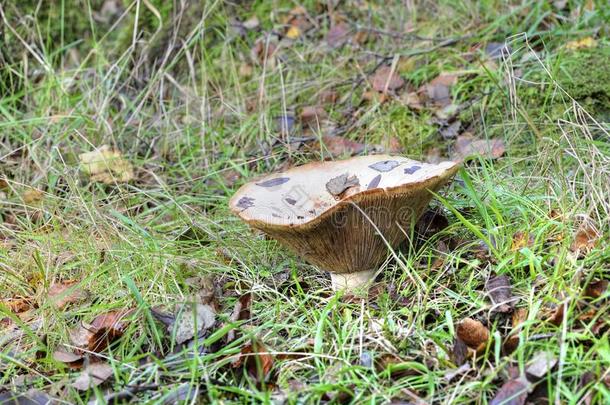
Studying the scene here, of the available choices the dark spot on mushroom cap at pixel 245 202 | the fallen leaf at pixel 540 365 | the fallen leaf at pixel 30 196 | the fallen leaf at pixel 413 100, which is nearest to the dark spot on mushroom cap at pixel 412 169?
the dark spot on mushroom cap at pixel 245 202

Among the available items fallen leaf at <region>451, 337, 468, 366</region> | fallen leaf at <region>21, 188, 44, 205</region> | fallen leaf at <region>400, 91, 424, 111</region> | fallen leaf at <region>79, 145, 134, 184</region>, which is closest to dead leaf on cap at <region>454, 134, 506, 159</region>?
fallen leaf at <region>400, 91, 424, 111</region>

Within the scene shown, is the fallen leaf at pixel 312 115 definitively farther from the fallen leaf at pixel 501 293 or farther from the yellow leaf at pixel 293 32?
the fallen leaf at pixel 501 293

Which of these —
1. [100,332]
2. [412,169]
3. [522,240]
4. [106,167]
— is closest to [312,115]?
[106,167]

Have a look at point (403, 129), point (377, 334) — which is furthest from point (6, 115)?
point (377, 334)

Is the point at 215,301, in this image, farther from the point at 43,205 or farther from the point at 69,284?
the point at 43,205

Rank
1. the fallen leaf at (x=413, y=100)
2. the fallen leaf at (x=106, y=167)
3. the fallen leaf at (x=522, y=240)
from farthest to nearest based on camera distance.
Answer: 1. the fallen leaf at (x=413, y=100)
2. the fallen leaf at (x=106, y=167)
3. the fallen leaf at (x=522, y=240)
